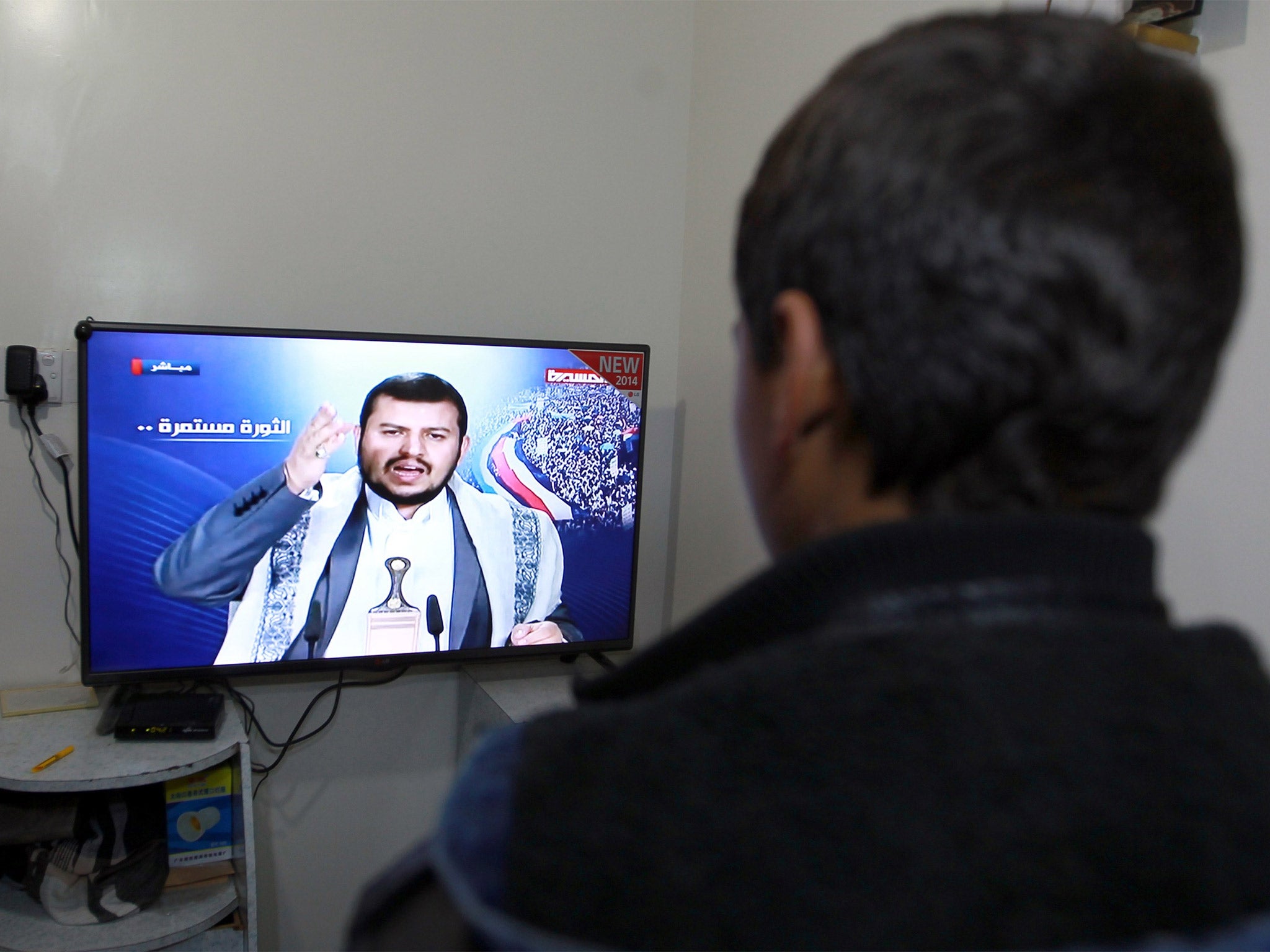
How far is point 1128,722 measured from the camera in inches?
17.0

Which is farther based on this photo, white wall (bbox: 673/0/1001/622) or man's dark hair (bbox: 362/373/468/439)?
white wall (bbox: 673/0/1001/622)

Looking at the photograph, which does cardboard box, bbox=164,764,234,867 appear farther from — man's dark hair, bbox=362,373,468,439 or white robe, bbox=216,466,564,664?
man's dark hair, bbox=362,373,468,439

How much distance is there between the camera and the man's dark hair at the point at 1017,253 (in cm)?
47

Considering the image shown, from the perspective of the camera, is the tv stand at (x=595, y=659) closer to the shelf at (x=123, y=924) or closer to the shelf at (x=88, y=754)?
the shelf at (x=88, y=754)

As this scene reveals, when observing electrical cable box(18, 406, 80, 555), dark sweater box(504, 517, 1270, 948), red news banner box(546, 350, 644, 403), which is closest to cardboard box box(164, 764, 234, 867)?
electrical cable box(18, 406, 80, 555)

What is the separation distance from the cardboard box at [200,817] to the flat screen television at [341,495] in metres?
0.21

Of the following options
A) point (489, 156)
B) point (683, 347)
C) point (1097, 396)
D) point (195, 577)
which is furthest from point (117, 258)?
point (1097, 396)

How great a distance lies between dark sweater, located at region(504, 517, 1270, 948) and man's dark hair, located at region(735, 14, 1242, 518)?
0.08 m

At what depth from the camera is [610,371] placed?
2.15 metres

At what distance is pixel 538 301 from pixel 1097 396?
6.46 ft

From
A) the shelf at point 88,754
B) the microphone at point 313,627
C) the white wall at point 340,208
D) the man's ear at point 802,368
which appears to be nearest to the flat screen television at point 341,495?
the microphone at point 313,627

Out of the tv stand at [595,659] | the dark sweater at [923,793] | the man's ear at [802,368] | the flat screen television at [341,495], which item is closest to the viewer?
the dark sweater at [923,793]

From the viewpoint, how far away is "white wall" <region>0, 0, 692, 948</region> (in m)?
1.92

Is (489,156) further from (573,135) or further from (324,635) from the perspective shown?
(324,635)
